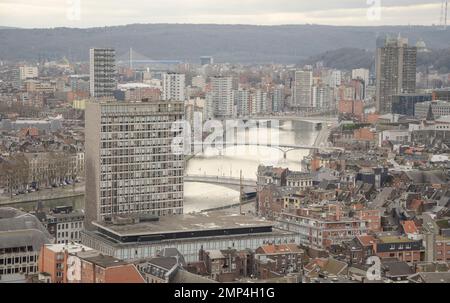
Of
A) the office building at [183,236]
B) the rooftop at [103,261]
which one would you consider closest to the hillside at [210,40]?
the office building at [183,236]

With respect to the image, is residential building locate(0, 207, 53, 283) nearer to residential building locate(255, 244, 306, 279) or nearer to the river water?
residential building locate(255, 244, 306, 279)

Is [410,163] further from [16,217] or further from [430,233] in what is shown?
[16,217]

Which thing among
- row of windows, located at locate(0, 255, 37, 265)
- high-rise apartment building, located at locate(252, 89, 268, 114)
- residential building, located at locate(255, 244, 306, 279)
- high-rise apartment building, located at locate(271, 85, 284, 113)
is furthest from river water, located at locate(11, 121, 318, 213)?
high-rise apartment building, located at locate(271, 85, 284, 113)

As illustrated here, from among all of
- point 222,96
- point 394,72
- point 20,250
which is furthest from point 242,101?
point 20,250

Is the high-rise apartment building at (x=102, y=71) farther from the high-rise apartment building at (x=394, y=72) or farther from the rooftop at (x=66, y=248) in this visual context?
the rooftop at (x=66, y=248)
